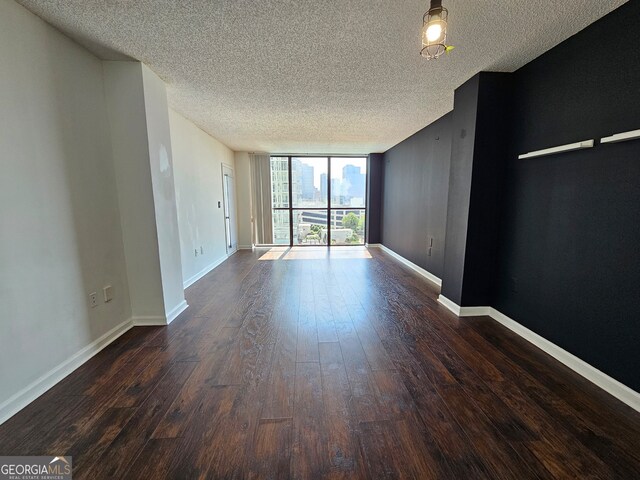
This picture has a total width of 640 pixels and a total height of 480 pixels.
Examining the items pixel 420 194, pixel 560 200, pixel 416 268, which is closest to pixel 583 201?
pixel 560 200

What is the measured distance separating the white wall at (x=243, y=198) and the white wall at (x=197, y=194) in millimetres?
924

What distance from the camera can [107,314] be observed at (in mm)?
2279

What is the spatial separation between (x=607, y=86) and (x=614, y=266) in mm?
1184

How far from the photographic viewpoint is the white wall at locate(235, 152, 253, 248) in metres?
6.44

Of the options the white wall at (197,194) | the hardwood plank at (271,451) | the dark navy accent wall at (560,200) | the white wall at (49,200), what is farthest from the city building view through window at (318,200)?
the hardwood plank at (271,451)

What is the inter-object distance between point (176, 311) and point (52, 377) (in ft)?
3.56

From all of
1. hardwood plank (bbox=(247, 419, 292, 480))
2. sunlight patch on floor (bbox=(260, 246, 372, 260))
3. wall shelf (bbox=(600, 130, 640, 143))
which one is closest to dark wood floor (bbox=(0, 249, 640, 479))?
hardwood plank (bbox=(247, 419, 292, 480))

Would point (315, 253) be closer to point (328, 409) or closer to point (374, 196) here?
point (374, 196)

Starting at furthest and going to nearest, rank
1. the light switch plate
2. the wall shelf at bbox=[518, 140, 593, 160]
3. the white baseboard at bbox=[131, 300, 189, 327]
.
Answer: the white baseboard at bbox=[131, 300, 189, 327], the light switch plate, the wall shelf at bbox=[518, 140, 593, 160]

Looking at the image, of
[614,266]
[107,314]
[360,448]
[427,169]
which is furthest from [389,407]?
[427,169]

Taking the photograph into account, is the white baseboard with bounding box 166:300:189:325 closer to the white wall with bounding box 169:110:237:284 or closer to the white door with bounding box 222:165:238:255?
the white wall with bounding box 169:110:237:284

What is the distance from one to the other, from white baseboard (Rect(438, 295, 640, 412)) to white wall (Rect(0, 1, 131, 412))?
349 cm

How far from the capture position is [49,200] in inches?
69.5

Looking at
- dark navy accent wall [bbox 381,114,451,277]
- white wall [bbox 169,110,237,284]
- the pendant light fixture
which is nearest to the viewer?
the pendant light fixture
